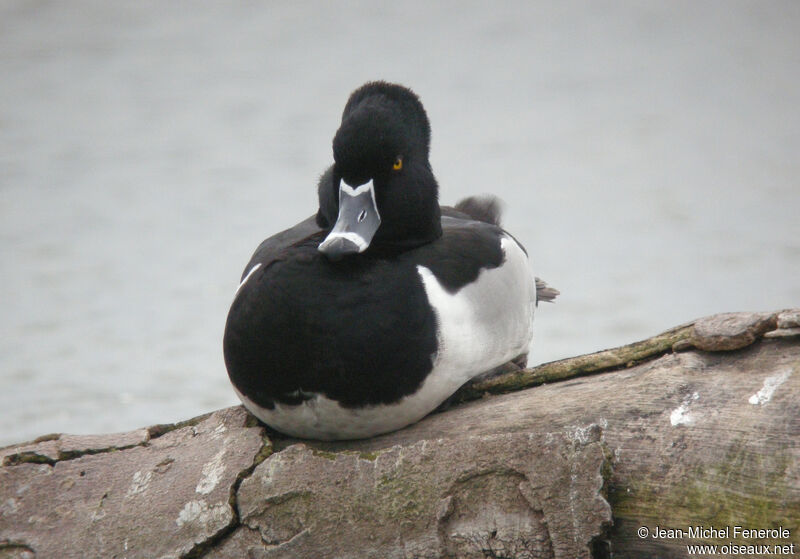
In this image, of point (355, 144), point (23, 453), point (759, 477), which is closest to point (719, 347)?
point (759, 477)

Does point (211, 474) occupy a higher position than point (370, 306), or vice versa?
point (370, 306)

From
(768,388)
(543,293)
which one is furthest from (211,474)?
(543,293)

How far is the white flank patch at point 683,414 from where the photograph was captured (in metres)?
2.82

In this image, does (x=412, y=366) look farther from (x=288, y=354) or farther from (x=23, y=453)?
(x=23, y=453)

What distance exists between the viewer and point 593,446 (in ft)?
9.34

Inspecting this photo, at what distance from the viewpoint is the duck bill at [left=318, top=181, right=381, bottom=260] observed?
120 inches

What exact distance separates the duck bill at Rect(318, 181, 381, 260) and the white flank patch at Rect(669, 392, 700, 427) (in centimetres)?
100

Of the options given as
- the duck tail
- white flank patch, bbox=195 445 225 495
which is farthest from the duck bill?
the duck tail

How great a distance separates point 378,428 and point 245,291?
0.58 metres

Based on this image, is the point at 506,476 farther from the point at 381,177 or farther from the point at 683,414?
the point at 381,177

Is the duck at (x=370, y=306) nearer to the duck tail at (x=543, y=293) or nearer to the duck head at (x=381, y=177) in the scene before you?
the duck head at (x=381, y=177)

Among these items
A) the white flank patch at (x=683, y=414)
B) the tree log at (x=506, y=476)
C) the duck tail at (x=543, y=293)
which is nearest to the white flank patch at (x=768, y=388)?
the tree log at (x=506, y=476)

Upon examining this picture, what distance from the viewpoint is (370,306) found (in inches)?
120

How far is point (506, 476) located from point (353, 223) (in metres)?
0.88
